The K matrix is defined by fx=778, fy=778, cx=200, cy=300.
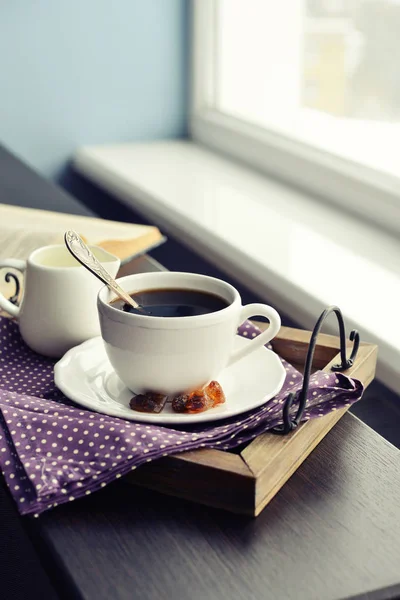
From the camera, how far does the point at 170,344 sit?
56cm

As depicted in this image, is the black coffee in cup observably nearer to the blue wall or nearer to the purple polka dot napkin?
the purple polka dot napkin

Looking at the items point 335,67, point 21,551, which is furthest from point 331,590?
point 335,67

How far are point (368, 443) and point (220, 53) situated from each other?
148cm

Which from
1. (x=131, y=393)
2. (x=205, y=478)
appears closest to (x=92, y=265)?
(x=131, y=393)

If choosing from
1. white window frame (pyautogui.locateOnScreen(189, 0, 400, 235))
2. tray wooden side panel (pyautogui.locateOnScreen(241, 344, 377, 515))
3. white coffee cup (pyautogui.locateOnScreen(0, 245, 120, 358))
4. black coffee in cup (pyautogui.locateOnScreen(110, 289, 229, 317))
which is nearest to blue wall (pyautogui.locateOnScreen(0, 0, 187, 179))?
white window frame (pyautogui.locateOnScreen(189, 0, 400, 235))

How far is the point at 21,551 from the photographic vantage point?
85 cm

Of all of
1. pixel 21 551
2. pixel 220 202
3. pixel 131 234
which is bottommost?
pixel 21 551

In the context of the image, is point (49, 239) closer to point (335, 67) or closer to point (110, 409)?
point (110, 409)

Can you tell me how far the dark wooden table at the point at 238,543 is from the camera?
44 centimetres

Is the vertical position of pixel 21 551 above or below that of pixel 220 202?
below

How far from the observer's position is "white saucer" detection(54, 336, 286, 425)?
563 mm

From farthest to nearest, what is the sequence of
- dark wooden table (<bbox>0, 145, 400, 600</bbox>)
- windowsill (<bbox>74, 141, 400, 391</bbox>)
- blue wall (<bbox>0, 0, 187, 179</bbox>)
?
1. blue wall (<bbox>0, 0, 187, 179</bbox>)
2. windowsill (<bbox>74, 141, 400, 391</bbox>)
3. dark wooden table (<bbox>0, 145, 400, 600</bbox>)

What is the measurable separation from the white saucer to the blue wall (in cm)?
130

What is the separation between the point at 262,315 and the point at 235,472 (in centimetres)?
16
